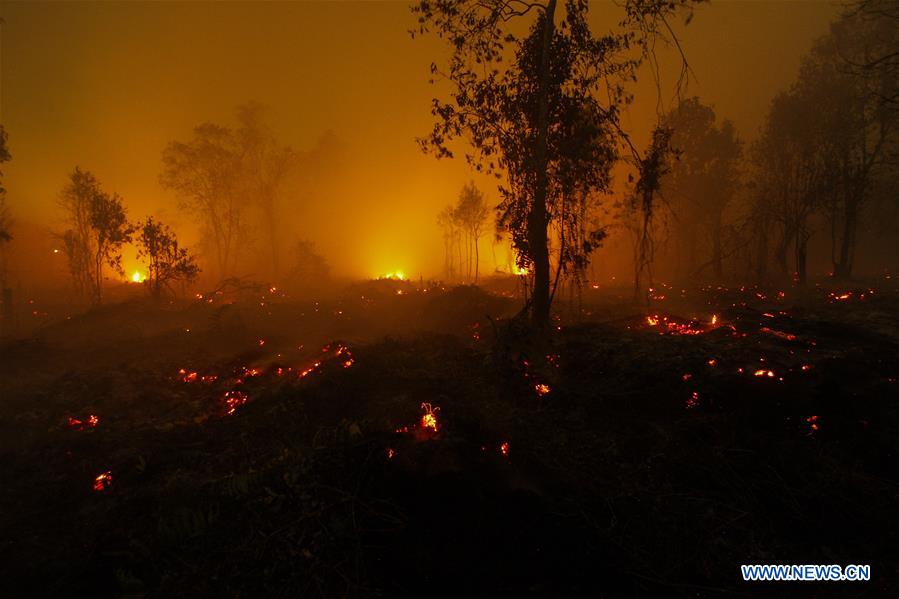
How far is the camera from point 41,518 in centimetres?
664

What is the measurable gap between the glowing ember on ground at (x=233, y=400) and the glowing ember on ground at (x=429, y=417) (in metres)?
5.16

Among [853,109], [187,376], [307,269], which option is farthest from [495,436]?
[307,269]

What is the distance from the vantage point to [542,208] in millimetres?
12781

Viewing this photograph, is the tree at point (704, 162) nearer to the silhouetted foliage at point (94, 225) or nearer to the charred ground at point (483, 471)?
the charred ground at point (483, 471)

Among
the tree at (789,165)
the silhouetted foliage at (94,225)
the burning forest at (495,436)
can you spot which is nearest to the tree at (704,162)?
the tree at (789,165)

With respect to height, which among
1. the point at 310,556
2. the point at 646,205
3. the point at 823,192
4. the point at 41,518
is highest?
the point at 823,192

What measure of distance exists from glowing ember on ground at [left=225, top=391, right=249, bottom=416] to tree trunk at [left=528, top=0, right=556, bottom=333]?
806 cm

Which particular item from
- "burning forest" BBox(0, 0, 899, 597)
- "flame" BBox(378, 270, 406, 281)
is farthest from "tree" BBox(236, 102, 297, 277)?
"burning forest" BBox(0, 0, 899, 597)

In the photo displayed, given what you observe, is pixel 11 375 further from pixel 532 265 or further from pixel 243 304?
pixel 532 265

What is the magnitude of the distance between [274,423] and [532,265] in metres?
9.01

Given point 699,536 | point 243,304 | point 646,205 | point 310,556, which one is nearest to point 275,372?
point 310,556

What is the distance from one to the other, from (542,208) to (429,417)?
7840mm

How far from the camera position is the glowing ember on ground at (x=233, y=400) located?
10250 mm

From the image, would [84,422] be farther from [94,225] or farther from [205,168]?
[205,168]
